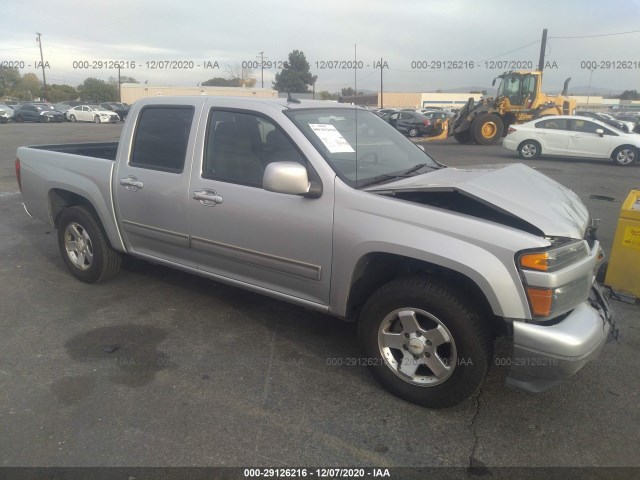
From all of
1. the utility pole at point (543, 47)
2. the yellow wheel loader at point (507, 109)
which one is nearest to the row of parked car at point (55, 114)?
the yellow wheel loader at point (507, 109)

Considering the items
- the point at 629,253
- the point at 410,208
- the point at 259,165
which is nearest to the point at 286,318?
the point at 259,165

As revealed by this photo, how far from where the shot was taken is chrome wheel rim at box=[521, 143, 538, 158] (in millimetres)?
16625

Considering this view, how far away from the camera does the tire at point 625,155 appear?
15.1m

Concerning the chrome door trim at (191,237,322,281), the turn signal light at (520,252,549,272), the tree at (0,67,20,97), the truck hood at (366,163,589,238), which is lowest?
the chrome door trim at (191,237,322,281)

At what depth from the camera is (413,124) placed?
27062 mm

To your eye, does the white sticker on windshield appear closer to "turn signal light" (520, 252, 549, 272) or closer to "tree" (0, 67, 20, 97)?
"turn signal light" (520, 252, 549, 272)

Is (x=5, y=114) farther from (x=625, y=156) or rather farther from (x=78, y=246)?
(x=625, y=156)

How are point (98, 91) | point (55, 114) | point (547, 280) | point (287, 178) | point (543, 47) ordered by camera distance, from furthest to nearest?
point (98, 91)
point (55, 114)
point (543, 47)
point (287, 178)
point (547, 280)

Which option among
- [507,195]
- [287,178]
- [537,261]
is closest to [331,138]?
[287,178]

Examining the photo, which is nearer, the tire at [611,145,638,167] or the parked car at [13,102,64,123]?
the tire at [611,145,638,167]

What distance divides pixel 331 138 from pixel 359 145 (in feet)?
0.96

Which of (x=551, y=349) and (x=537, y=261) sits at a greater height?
(x=537, y=261)

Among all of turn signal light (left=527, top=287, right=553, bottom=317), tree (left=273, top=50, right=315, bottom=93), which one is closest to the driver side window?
turn signal light (left=527, top=287, right=553, bottom=317)

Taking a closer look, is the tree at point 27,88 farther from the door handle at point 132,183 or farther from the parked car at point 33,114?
the door handle at point 132,183
